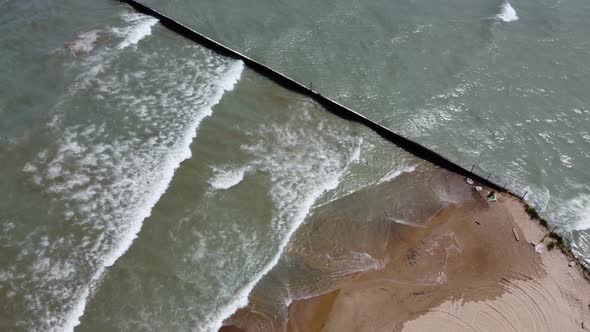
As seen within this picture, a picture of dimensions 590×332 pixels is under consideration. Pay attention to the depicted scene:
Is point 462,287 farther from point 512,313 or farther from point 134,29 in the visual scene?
point 134,29

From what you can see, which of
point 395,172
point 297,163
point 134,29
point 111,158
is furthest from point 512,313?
point 134,29

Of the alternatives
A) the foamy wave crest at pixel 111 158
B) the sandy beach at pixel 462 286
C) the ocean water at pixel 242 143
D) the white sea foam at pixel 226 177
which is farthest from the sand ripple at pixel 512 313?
the foamy wave crest at pixel 111 158

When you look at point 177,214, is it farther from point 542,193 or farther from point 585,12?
point 585,12

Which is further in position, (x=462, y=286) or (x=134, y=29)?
(x=134, y=29)

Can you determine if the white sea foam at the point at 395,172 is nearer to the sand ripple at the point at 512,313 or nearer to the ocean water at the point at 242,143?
the ocean water at the point at 242,143

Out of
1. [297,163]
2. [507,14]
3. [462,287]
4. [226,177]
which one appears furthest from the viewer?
[507,14]

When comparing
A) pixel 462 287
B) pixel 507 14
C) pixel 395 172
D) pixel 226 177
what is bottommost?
pixel 226 177

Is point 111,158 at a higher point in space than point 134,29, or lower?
lower

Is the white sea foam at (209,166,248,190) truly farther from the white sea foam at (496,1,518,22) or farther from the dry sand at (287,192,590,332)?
the white sea foam at (496,1,518,22)
